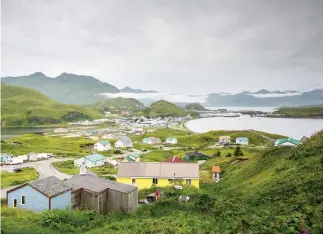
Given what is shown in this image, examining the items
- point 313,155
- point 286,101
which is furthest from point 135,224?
point 286,101

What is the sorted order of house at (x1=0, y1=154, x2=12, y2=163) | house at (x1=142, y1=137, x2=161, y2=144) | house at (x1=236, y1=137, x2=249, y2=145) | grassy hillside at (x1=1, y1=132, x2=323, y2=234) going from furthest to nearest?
house at (x1=142, y1=137, x2=161, y2=144) < house at (x1=236, y1=137, x2=249, y2=145) < house at (x1=0, y1=154, x2=12, y2=163) < grassy hillside at (x1=1, y1=132, x2=323, y2=234)

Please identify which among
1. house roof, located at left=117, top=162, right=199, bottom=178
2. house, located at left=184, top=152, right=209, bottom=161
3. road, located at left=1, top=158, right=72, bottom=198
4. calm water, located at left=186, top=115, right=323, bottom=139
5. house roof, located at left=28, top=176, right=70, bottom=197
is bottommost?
road, located at left=1, top=158, right=72, bottom=198

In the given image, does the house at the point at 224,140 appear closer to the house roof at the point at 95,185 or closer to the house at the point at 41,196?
the house roof at the point at 95,185

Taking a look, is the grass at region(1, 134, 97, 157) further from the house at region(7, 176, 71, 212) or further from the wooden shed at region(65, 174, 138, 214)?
the wooden shed at region(65, 174, 138, 214)

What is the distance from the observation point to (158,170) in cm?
1873

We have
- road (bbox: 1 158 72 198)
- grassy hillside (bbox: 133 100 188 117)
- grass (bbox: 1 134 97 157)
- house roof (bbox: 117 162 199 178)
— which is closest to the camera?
house roof (bbox: 117 162 199 178)

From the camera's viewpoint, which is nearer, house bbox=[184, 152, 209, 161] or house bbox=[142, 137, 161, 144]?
house bbox=[184, 152, 209, 161]

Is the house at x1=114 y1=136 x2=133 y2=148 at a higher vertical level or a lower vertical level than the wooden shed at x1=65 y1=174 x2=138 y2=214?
lower

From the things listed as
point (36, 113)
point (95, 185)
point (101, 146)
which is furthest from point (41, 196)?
point (36, 113)

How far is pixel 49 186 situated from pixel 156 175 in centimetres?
824

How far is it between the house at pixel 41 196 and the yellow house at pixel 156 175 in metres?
7.33

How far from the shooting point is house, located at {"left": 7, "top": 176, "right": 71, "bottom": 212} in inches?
416

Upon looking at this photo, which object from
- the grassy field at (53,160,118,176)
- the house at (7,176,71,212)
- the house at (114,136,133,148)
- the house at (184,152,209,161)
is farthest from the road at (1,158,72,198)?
the house at (114,136,133,148)

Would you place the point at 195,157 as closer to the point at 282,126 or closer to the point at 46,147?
the point at 46,147
